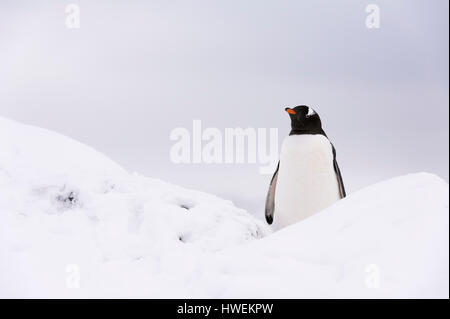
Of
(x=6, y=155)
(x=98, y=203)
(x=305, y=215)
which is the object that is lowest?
(x=305, y=215)

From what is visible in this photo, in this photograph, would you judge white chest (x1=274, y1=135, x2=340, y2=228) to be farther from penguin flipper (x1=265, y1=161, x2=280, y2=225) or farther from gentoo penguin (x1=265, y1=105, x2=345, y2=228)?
penguin flipper (x1=265, y1=161, x2=280, y2=225)

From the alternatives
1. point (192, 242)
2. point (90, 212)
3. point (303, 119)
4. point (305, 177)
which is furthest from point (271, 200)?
point (90, 212)

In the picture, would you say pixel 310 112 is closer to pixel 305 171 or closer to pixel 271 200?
pixel 305 171

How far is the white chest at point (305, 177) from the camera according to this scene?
562cm

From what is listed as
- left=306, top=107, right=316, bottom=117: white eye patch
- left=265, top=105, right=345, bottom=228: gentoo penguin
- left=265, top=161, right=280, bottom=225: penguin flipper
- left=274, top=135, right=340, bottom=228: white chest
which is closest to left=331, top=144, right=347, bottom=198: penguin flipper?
left=265, top=105, right=345, bottom=228: gentoo penguin

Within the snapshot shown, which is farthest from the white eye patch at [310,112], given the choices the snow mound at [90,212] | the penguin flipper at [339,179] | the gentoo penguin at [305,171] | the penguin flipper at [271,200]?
the snow mound at [90,212]

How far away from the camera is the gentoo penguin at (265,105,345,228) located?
18.5 ft

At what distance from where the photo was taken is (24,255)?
3.48 metres

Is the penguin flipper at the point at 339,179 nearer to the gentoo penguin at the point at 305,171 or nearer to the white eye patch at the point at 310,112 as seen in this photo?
the gentoo penguin at the point at 305,171

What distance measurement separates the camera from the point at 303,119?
572cm

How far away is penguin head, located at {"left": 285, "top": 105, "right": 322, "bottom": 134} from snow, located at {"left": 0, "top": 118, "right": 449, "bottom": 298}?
1197 mm
